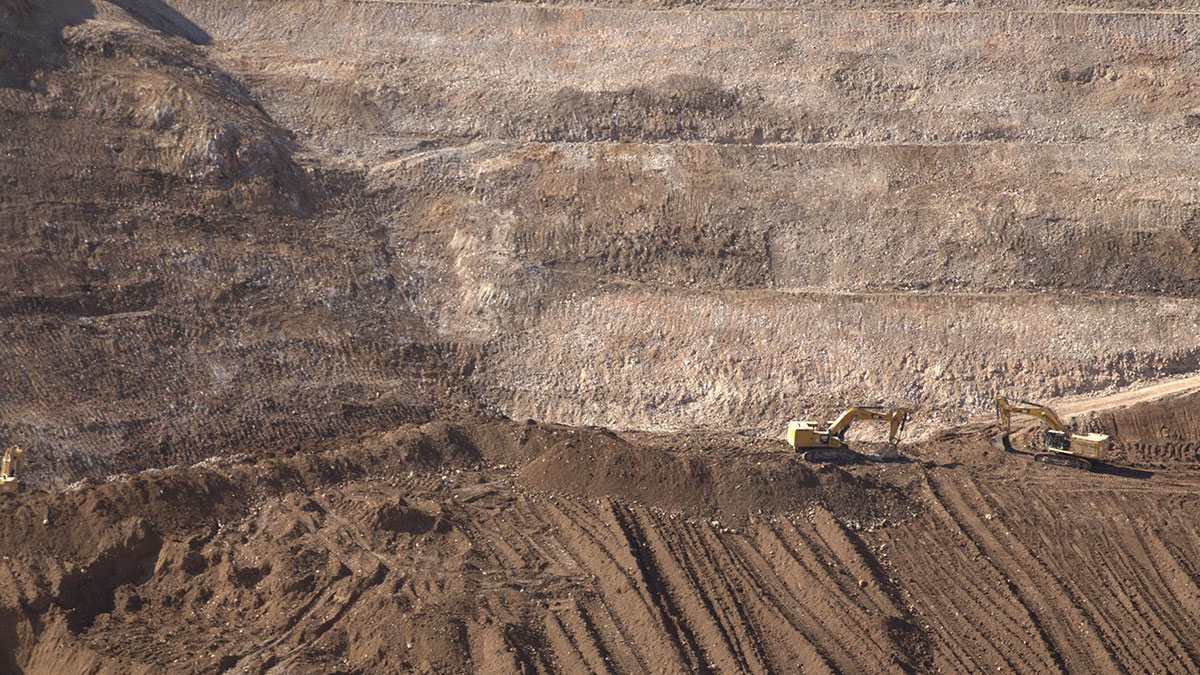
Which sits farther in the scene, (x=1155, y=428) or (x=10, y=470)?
(x=1155, y=428)

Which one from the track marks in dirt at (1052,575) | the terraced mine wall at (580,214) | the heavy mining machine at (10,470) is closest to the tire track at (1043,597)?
the track marks in dirt at (1052,575)

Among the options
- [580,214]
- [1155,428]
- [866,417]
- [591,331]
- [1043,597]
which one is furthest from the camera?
[580,214]

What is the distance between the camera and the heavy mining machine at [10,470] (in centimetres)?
1938

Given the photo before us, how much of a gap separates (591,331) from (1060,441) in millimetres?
9265

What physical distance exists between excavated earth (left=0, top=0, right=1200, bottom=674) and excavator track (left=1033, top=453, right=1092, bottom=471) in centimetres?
28

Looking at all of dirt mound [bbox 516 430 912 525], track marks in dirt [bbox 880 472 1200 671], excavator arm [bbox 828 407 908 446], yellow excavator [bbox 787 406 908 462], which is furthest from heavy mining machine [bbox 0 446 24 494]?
track marks in dirt [bbox 880 472 1200 671]

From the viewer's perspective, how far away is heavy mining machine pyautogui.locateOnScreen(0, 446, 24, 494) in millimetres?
19375

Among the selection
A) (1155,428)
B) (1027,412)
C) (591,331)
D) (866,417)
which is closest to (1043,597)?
(1027,412)

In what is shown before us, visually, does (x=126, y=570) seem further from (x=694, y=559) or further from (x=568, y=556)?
(x=694, y=559)

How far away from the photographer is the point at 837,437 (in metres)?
23.4

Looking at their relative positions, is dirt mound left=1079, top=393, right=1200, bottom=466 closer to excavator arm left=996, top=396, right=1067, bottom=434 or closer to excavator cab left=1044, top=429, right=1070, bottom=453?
excavator arm left=996, top=396, right=1067, bottom=434

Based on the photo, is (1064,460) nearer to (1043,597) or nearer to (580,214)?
(1043,597)

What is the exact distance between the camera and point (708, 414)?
83.1ft

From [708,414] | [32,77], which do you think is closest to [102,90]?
[32,77]
